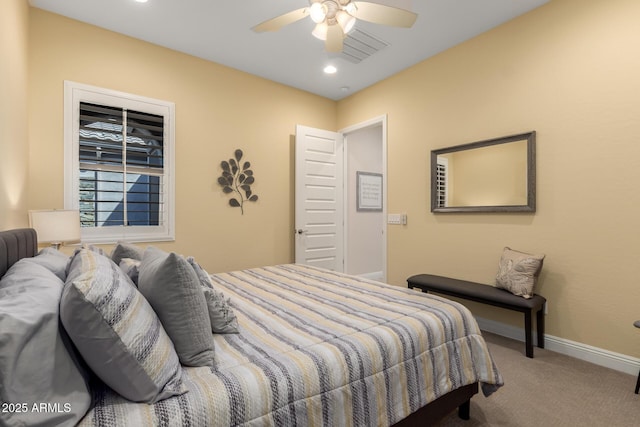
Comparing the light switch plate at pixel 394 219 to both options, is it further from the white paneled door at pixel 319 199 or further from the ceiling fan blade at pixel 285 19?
the ceiling fan blade at pixel 285 19

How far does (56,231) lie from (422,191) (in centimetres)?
345

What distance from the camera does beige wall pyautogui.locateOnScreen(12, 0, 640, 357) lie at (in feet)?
7.68

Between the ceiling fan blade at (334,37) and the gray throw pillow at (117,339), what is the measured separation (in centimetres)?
205

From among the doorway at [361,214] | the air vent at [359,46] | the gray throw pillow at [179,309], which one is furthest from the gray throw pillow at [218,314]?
the doorway at [361,214]

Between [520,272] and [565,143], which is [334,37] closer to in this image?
[565,143]

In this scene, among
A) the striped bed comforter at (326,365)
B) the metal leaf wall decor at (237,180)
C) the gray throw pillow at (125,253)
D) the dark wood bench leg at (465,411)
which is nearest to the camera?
the striped bed comforter at (326,365)

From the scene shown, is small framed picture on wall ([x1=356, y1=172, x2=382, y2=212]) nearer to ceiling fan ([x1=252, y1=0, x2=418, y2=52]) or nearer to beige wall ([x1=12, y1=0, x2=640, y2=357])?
beige wall ([x1=12, y1=0, x2=640, y2=357])

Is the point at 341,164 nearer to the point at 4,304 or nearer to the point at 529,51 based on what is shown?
the point at 529,51

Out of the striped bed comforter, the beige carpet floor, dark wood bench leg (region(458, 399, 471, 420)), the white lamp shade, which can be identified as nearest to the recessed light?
the striped bed comforter

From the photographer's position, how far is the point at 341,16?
214cm

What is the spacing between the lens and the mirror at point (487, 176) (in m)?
2.80

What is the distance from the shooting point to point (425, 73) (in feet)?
11.9

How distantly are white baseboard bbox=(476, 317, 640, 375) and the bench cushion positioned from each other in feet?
1.30

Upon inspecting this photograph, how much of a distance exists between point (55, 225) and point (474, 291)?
11.1 ft
